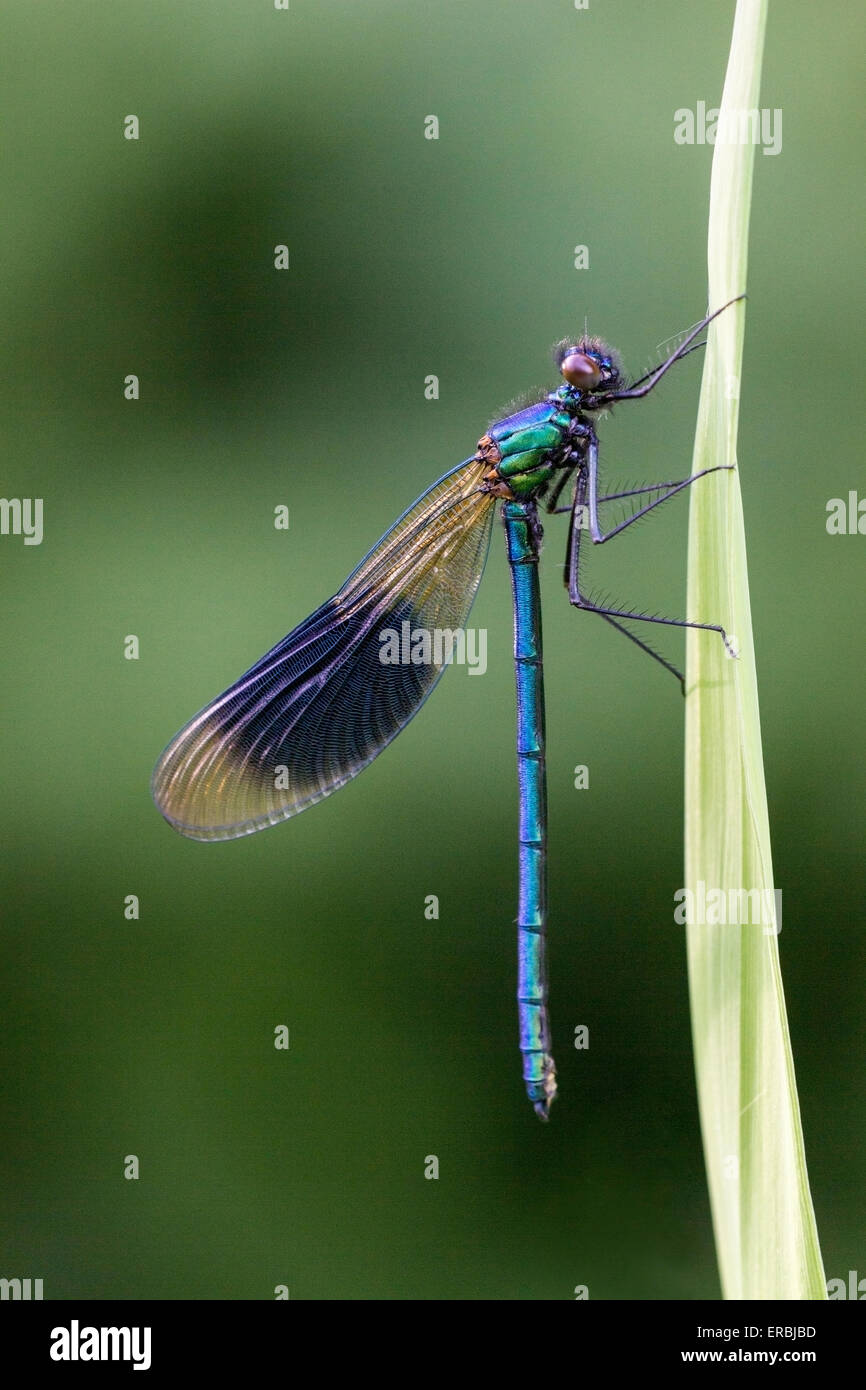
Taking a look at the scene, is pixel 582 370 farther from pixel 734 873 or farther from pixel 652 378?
pixel 734 873

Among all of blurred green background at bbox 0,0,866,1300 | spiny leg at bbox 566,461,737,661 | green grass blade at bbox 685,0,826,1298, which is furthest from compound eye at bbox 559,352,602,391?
green grass blade at bbox 685,0,826,1298

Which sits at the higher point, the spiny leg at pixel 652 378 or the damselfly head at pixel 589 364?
the damselfly head at pixel 589 364

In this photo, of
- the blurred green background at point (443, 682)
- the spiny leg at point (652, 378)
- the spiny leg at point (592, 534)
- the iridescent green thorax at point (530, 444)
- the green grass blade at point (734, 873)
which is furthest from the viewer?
the blurred green background at point (443, 682)

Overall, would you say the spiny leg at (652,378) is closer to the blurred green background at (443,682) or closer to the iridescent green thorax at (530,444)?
the iridescent green thorax at (530,444)

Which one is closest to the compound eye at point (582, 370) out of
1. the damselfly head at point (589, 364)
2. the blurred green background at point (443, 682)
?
the damselfly head at point (589, 364)

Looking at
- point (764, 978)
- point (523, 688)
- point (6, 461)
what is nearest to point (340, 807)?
point (523, 688)

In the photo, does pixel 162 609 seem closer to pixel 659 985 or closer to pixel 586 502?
pixel 586 502

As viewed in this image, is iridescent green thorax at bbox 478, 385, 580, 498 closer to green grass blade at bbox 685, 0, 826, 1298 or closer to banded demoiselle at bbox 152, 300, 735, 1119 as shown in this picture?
banded demoiselle at bbox 152, 300, 735, 1119

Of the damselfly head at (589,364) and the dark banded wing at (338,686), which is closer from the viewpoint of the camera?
the damselfly head at (589,364)

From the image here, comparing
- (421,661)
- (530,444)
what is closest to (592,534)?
(530,444)
